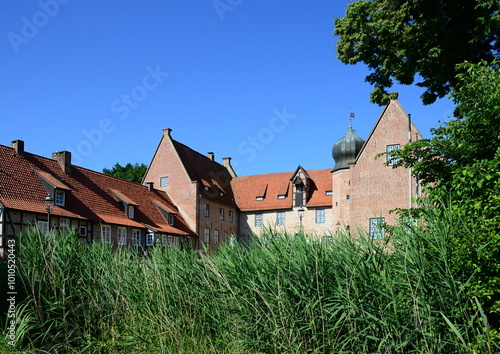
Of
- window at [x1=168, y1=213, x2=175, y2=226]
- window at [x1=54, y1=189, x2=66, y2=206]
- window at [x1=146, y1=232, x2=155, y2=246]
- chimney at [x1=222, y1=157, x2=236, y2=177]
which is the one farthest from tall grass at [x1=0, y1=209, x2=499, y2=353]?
chimney at [x1=222, y1=157, x2=236, y2=177]

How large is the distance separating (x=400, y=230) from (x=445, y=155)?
2205 millimetres

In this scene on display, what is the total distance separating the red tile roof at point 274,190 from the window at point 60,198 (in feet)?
69.8

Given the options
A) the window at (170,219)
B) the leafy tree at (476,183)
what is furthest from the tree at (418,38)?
the window at (170,219)

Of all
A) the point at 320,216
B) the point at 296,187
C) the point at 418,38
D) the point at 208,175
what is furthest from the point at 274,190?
the point at 418,38

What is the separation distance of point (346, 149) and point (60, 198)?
20.2m

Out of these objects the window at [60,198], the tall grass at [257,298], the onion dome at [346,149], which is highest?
the onion dome at [346,149]

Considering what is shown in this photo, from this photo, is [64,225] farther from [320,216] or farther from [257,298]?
[320,216]

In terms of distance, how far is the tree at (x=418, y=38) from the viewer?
47.3ft

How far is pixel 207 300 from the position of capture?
27.4 ft

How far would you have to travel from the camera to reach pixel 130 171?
5322 centimetres

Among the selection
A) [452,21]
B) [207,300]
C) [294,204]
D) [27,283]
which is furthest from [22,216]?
[294,204]

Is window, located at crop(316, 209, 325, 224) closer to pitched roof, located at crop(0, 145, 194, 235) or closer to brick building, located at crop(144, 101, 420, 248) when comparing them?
brick building, located at crop(144, 101, 420, 248)

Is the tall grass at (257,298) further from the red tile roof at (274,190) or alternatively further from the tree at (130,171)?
the tree at (130,171)

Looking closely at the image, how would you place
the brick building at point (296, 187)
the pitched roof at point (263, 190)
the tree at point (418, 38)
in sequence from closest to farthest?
the tree at point (418, 38) → the brick building at point (296, 187) → the pitched roof at point (263, 190)
